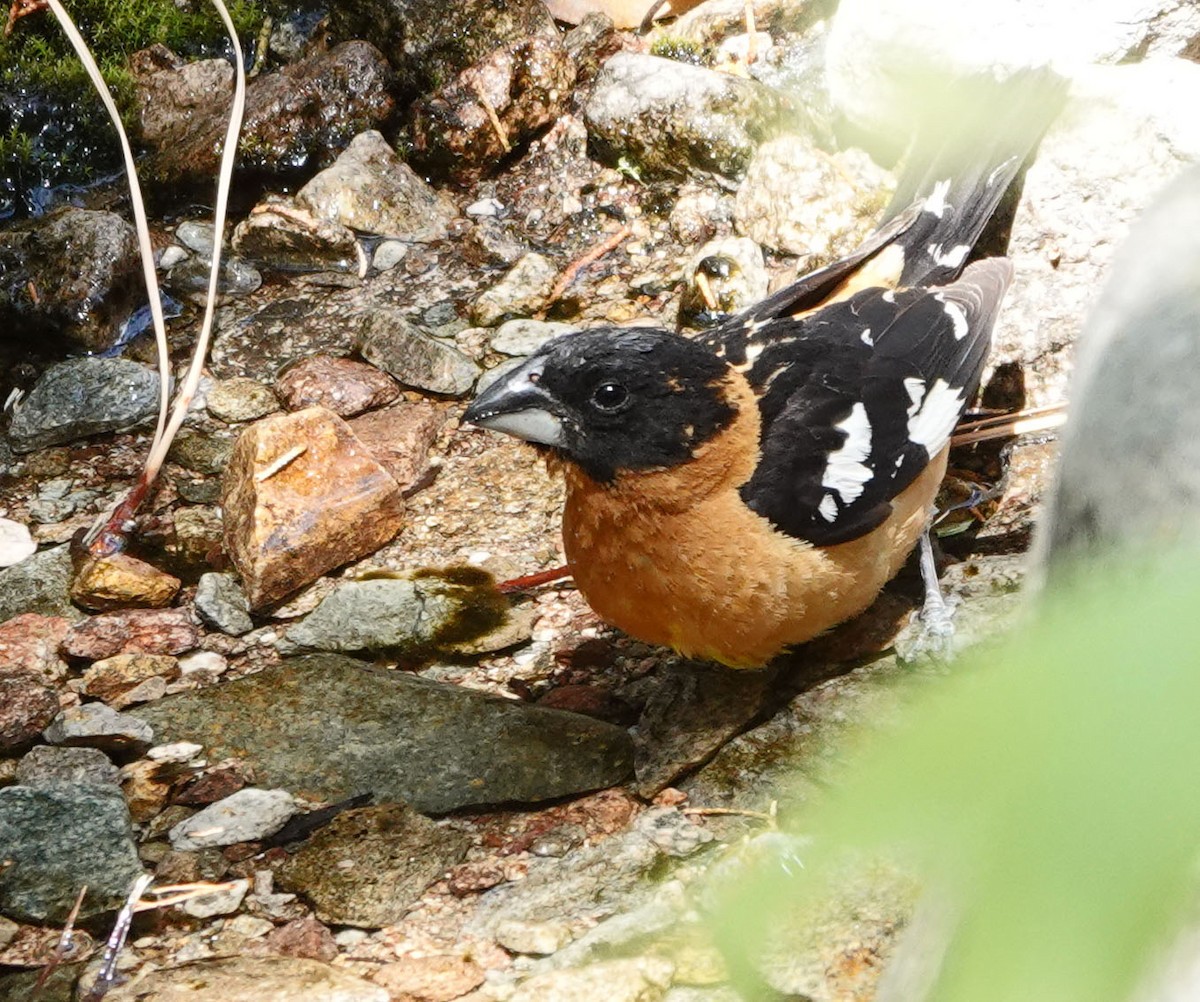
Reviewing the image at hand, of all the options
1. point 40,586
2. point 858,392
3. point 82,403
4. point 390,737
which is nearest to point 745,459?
point 858,392

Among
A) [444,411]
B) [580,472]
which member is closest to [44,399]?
[444,411]

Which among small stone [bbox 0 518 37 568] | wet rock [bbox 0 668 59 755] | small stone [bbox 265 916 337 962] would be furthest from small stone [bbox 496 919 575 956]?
small stone [bbox 0 518 37 568]

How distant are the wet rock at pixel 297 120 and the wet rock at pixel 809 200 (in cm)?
190

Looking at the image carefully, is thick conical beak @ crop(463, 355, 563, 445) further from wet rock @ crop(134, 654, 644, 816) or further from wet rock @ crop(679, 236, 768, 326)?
wet rock @ crop(679, 236, 768, 326)

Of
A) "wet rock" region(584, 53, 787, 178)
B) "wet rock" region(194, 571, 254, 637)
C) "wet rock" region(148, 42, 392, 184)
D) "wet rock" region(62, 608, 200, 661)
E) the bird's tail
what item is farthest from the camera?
"wet rock" region(148, 42, 392, 184)

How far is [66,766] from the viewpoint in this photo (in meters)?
3.31

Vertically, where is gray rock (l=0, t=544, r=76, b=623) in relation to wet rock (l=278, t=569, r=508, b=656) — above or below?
below

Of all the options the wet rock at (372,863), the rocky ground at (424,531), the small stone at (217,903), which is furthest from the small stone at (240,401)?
the small stone at (217,903)

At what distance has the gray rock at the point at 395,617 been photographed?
12.4ft

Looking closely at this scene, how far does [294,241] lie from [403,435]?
52.5 inches

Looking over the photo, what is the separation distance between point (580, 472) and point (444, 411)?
156 centimetres

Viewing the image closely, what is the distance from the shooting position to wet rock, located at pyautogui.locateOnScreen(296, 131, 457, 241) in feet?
17.8

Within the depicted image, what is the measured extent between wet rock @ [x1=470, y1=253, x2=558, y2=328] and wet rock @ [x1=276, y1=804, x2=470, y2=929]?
2390 mm

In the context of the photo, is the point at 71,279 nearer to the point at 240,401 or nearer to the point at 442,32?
the point at 240,401
